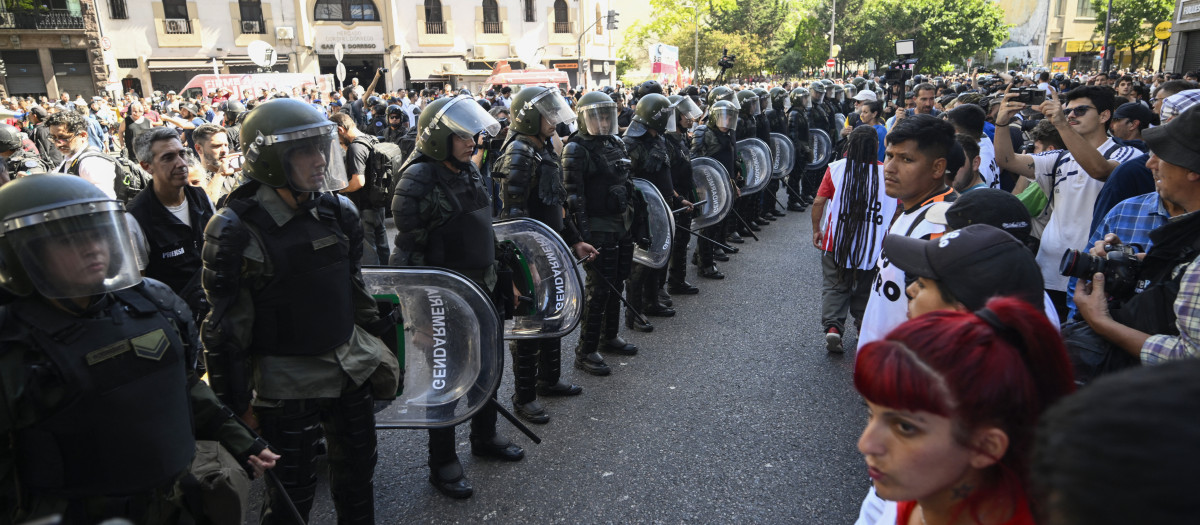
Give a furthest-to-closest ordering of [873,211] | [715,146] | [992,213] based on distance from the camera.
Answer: [715,146]
[873,211]
[992,213]

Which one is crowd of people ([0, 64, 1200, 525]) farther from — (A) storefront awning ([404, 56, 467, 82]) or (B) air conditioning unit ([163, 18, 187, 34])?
(A) storefront awning ([404, 56, 467, 82])

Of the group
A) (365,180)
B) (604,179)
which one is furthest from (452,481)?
(365,180)

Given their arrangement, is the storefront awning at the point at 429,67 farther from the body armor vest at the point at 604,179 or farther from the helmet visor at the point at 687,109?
the body armor vest at the point at 604,179

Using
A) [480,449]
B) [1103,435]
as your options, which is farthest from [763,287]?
[1103,435]

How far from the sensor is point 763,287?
7164 millimetres

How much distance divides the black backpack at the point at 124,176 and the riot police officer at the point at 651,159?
3606 millimetres

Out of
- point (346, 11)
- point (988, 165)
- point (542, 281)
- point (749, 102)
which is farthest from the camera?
point (346, 11)

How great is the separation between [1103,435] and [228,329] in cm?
254

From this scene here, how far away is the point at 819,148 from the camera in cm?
1156

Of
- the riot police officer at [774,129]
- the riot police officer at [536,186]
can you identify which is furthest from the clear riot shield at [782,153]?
the riot police officer at [536,186]

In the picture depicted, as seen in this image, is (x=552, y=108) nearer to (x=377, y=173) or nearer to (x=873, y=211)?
(x=873, y=211)

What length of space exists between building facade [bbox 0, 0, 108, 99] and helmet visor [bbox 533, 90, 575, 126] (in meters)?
37.1

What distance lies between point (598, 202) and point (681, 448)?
2004mm

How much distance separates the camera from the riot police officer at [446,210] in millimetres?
3588
